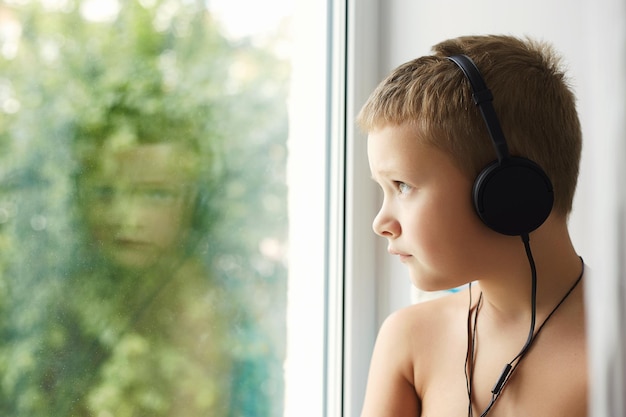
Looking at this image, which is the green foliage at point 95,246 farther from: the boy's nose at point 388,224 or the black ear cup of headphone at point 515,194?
the black ear cup of headphone at point 515,194

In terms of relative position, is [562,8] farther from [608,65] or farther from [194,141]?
[608,65]

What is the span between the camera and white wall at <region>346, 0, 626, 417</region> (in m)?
0.36

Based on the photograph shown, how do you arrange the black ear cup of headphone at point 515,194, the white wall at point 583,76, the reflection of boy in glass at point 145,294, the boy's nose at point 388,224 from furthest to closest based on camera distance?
the reflection of boy in glass at point 145,294 → the boy's nose at point 388,224 → the black ear cup of headphone at point 515,194 → the white wall at point 583,76

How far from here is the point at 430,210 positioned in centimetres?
76

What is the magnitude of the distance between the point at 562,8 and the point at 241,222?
60cm

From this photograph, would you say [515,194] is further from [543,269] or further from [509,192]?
[543,269]

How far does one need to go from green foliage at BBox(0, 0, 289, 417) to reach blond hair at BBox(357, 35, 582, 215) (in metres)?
0.37

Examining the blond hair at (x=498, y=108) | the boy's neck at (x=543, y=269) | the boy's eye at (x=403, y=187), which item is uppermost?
the blond hair at (x=498, y=108)

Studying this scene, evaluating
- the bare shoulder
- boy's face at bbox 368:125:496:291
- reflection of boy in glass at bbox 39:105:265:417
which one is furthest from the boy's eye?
reflection of boy in glass at bbox 39:105:265:417

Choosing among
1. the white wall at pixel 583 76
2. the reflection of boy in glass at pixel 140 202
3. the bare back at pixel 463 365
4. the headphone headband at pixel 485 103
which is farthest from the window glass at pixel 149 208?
the headphone headband at pixel 485 103

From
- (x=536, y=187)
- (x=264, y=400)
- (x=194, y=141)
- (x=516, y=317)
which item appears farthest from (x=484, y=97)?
(x=264, y=400)

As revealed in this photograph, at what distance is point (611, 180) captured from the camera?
14.2 inches

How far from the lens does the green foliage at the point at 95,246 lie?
858 millimetres

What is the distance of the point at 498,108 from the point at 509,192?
10 cm
